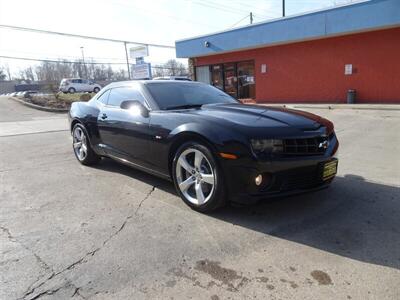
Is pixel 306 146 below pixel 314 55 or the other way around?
below

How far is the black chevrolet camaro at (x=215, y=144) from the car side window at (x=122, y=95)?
18mm

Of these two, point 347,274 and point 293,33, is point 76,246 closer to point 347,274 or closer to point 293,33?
point 347,274

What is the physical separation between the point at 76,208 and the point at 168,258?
170cm

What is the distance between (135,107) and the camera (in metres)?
4.41

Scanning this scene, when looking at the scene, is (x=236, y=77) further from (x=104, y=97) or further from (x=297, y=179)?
(x=297, y=179)

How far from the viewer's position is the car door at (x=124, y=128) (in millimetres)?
4271

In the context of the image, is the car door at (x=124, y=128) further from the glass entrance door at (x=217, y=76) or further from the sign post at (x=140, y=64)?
the sign post at (x=140, y=64)

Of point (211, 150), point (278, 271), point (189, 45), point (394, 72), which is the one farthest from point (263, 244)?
point (189, 45)

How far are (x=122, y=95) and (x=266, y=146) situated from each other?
2652mm

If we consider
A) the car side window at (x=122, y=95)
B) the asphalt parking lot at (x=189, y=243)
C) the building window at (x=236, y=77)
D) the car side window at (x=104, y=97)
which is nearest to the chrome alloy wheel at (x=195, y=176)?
the asphalt parking lot at (x=189, y=243)

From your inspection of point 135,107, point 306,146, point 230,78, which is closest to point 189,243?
point 306,146

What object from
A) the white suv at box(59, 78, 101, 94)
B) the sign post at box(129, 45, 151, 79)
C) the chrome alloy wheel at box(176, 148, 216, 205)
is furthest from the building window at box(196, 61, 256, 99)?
the white suv at box(59, 78, 101, 94)

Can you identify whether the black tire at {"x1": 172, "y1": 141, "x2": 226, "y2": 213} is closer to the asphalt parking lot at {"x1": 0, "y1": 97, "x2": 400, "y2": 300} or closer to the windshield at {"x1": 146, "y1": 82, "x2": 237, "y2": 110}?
the asphalt parking lot at {"x1": 0, "y1": 97, "x2": 400, "y2": 300}

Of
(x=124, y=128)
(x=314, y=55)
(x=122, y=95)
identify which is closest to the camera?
(x=124, y=128)
